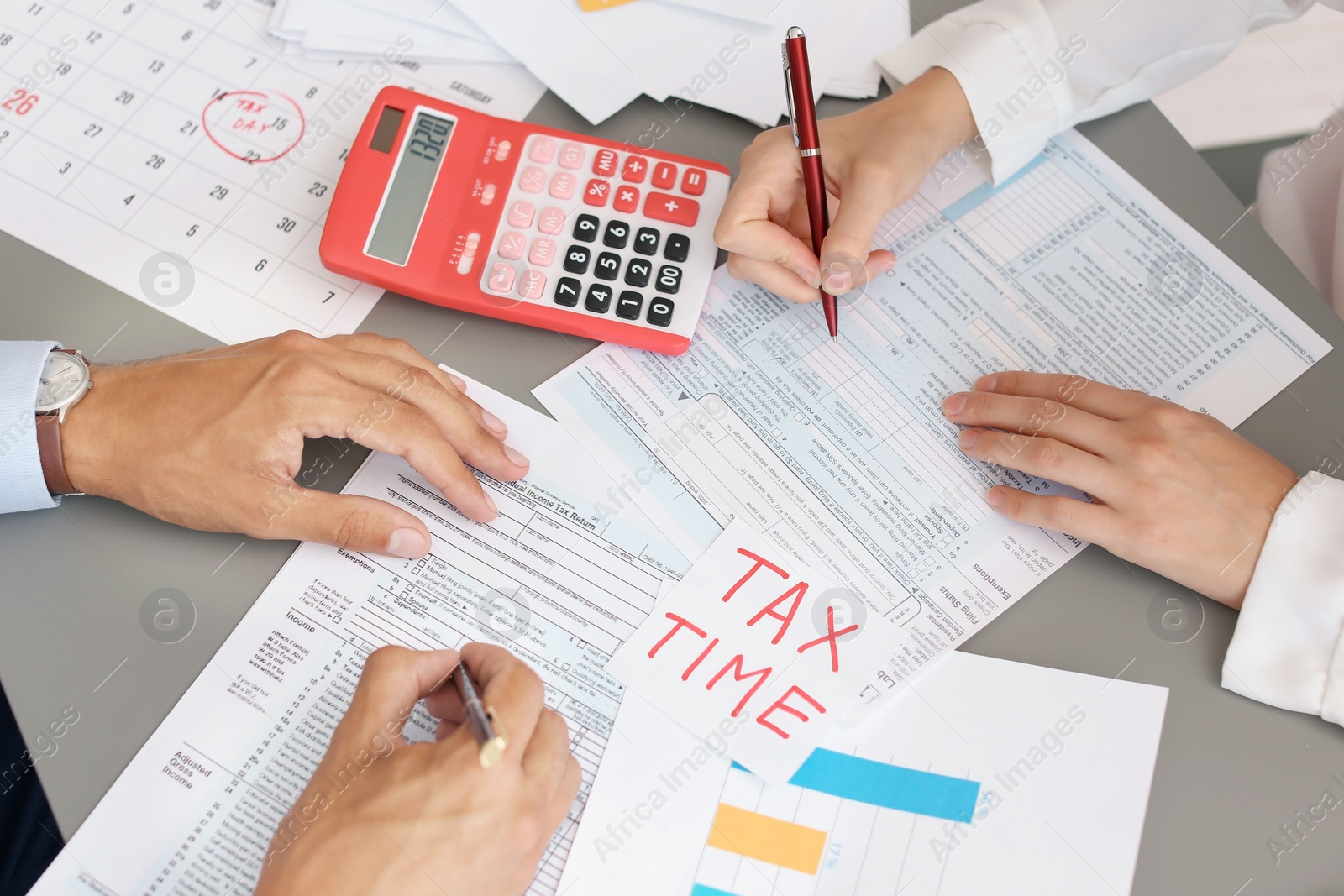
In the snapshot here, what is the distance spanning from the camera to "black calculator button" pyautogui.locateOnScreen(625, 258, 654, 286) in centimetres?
67

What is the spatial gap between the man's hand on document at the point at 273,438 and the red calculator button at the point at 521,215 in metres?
0.14

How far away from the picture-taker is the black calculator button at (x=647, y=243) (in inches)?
26.9

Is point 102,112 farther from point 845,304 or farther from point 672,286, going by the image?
point 845,304

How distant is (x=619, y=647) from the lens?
0.59 metres

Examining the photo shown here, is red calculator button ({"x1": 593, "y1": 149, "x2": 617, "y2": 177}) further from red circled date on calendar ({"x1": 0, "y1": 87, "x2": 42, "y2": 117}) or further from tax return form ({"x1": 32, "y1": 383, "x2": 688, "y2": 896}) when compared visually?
red circled date on calendar ({"x1": 0, "y1": 87, "x2": 42, "y2": 117})

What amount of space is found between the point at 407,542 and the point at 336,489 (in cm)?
8

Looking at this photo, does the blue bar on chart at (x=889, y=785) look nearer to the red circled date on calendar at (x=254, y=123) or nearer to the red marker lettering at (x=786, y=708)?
the red marker lettering at (x=786, y=708)

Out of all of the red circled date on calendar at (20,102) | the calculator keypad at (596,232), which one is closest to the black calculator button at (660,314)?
the calculator keypad at (596,232)

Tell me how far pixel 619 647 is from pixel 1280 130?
153 cm

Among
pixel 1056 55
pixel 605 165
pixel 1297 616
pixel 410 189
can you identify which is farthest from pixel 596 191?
pixel 1297 616

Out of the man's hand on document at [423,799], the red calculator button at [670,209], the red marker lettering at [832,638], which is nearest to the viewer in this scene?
the man's hand on document at [423,799]

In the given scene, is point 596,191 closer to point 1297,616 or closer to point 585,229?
point 585,229

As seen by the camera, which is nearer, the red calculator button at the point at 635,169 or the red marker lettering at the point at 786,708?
the red marker lettering at the point at 786,708

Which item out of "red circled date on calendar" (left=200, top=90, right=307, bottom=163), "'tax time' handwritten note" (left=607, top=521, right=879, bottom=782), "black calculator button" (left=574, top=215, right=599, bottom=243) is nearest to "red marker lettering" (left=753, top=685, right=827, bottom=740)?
"'tax time' handwritten note" (left=607, top=521, right=879, bottom=782)
